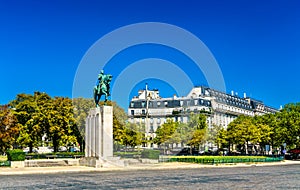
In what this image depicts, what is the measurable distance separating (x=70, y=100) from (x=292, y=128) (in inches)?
1457

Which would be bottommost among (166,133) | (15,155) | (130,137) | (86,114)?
(15,155)

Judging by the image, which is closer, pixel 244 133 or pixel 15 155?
pixel 15 155

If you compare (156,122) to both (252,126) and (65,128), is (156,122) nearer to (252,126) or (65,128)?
(252,126)

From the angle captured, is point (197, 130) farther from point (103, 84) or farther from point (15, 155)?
point (15, 155)

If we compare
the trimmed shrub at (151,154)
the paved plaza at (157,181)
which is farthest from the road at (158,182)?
the trimmed shrub at (151,154)

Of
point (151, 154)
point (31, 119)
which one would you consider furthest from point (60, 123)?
point (151, 154)

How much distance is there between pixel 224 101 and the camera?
126m

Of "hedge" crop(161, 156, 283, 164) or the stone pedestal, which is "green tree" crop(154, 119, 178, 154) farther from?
the stone pedestal

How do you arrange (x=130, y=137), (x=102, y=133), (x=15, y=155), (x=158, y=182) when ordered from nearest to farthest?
(x=158, y=182), (x=15, y=155), (x=102, y=133), (x=130, y=137)

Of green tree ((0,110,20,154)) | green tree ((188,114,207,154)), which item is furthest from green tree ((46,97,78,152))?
green tree ((188,114,207,154))

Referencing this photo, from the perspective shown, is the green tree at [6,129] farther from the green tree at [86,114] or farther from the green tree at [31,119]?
the green tree at [86,114]

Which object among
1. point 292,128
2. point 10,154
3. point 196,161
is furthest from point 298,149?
point 10,154

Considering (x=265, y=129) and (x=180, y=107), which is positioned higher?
(x=180, y=107)

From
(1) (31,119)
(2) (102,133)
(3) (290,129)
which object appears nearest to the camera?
(2) (102,133)
